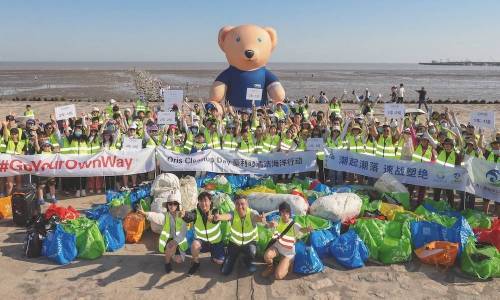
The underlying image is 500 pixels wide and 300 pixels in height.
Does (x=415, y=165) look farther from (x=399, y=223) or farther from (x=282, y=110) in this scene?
(x=282, y=110)

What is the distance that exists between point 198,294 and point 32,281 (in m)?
2.20

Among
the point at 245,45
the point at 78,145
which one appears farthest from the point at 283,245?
the point at 245,45

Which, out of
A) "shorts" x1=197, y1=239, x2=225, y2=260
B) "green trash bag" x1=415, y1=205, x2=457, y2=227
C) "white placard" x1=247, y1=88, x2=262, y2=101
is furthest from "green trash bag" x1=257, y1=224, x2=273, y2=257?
"white placard" x1=247, y1=88, x2=262, y2=101

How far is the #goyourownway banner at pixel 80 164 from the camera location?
8.12 m

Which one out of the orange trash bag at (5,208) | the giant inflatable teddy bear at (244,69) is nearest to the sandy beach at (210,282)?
the orange trash bag at (5,208)

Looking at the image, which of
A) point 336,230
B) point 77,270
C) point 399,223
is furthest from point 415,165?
point 77,270

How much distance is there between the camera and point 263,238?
604 cm

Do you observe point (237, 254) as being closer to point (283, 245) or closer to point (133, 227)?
point (283, 245)

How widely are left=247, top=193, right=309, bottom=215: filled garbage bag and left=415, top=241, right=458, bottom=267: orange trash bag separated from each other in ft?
6.15

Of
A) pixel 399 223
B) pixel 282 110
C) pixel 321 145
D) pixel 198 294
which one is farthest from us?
pixel 282 110

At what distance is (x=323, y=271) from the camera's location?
19.1 ft

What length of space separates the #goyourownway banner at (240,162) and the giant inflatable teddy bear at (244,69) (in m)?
4.92

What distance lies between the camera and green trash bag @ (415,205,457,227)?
21.6ft

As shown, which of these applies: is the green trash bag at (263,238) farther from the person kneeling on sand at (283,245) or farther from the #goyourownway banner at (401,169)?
the #goyourownway banner at (401,169)
